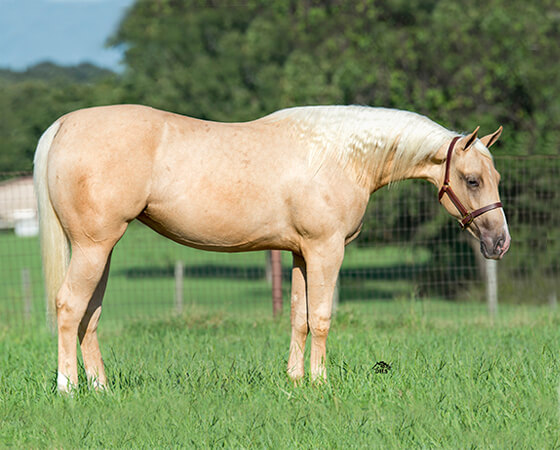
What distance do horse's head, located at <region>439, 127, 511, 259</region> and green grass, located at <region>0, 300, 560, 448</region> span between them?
96 cm

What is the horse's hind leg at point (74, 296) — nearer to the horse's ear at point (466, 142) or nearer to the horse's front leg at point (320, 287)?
the horse's front leg at point (320, 287)

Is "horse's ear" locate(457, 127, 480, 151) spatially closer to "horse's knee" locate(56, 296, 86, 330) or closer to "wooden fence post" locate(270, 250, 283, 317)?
"horse's knee" locate(56, 296, 86, 330)

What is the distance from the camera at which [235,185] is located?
4922mm

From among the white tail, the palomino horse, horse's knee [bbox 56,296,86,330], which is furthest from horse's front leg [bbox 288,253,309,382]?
the white tail

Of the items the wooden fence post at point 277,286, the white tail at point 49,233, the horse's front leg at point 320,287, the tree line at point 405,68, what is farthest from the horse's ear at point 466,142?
the tree line at point 405,68

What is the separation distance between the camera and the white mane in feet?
17.0

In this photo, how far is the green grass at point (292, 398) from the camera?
410cm

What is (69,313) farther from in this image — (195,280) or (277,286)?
(195,280)

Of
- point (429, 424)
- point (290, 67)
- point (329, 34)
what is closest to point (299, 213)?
point (429, 424)

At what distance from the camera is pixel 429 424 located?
4230 millimetres

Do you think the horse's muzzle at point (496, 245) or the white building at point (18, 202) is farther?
the white building at point (18, 202)

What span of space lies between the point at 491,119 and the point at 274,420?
11153 mm

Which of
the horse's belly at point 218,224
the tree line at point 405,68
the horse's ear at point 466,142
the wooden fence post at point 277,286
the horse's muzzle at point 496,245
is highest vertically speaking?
the tree line at point 405,68

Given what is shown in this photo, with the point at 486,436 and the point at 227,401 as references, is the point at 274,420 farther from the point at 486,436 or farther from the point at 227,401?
the point at 486,436
